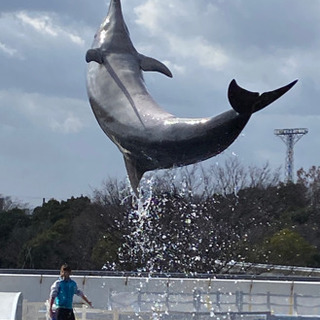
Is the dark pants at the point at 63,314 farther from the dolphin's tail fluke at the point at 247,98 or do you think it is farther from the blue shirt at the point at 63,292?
the dolphin's tail fluke at the point at 247,98

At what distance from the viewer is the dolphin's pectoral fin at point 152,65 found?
9549mm

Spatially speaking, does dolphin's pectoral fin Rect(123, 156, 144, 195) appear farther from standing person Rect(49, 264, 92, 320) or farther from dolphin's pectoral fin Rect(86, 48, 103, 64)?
standing person Rect(49, 264, 92, 320)

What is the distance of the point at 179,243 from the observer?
110 feet

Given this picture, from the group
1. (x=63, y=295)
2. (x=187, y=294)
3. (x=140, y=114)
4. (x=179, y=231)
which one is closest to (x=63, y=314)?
(x=63, y=295)

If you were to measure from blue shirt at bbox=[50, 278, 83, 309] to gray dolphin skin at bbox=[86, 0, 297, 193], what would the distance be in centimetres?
283

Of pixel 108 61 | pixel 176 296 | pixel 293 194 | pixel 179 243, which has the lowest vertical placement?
pixel 176 296

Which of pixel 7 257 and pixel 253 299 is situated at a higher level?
pixel 7 257

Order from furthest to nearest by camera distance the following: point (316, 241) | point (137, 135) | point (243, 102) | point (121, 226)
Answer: point (316, 241) → point (121, 226) → point (137, 135) → point (243, 102)

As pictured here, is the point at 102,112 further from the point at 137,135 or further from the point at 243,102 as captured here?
the point at 243,102

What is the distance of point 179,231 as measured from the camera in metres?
33.2

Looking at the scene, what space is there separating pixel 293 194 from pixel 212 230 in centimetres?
1204

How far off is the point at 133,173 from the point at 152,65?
4.38ft

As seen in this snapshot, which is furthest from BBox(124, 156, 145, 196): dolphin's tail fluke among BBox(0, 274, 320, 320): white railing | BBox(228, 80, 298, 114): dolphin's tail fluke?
BBox(0, 274, 320, 320): white railing

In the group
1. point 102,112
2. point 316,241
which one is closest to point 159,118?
point 102,112
